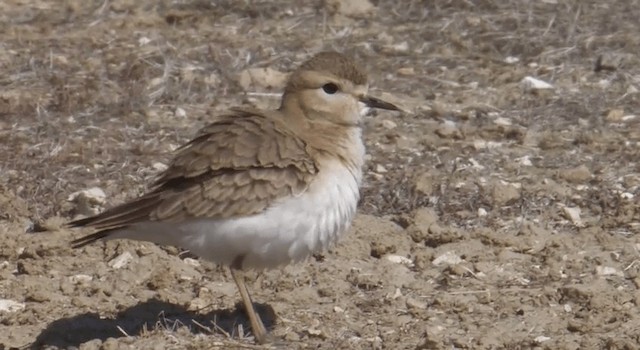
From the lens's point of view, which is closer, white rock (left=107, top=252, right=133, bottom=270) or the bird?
the bird

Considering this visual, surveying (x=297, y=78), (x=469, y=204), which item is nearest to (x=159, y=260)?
(x=297, y=78)

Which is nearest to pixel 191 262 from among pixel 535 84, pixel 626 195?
pixel 626 195

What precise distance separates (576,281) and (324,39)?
4495mm

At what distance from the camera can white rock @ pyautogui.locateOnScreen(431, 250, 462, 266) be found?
24.6ft

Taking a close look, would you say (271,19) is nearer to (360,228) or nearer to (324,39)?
(324,39)

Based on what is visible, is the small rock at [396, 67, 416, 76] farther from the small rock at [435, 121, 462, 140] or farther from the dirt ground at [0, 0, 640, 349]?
the small rock at [435, 121, 462, 140]

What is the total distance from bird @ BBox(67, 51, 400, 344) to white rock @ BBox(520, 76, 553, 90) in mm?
3753

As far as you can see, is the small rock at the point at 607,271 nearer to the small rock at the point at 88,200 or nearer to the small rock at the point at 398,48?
the small rock at the point at 88,200

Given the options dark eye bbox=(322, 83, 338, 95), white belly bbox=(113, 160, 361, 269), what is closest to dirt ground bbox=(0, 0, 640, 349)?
white belly bbox=(113, 160, 361, 269)

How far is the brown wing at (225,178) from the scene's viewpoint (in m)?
6.23

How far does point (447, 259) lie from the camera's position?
751 centimetres

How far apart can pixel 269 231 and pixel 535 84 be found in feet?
14.5

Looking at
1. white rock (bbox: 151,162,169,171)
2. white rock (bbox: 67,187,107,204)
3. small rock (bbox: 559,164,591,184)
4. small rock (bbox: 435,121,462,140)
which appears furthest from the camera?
small rock (bbox: 435,121,462,140)

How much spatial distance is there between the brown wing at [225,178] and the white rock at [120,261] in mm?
933
